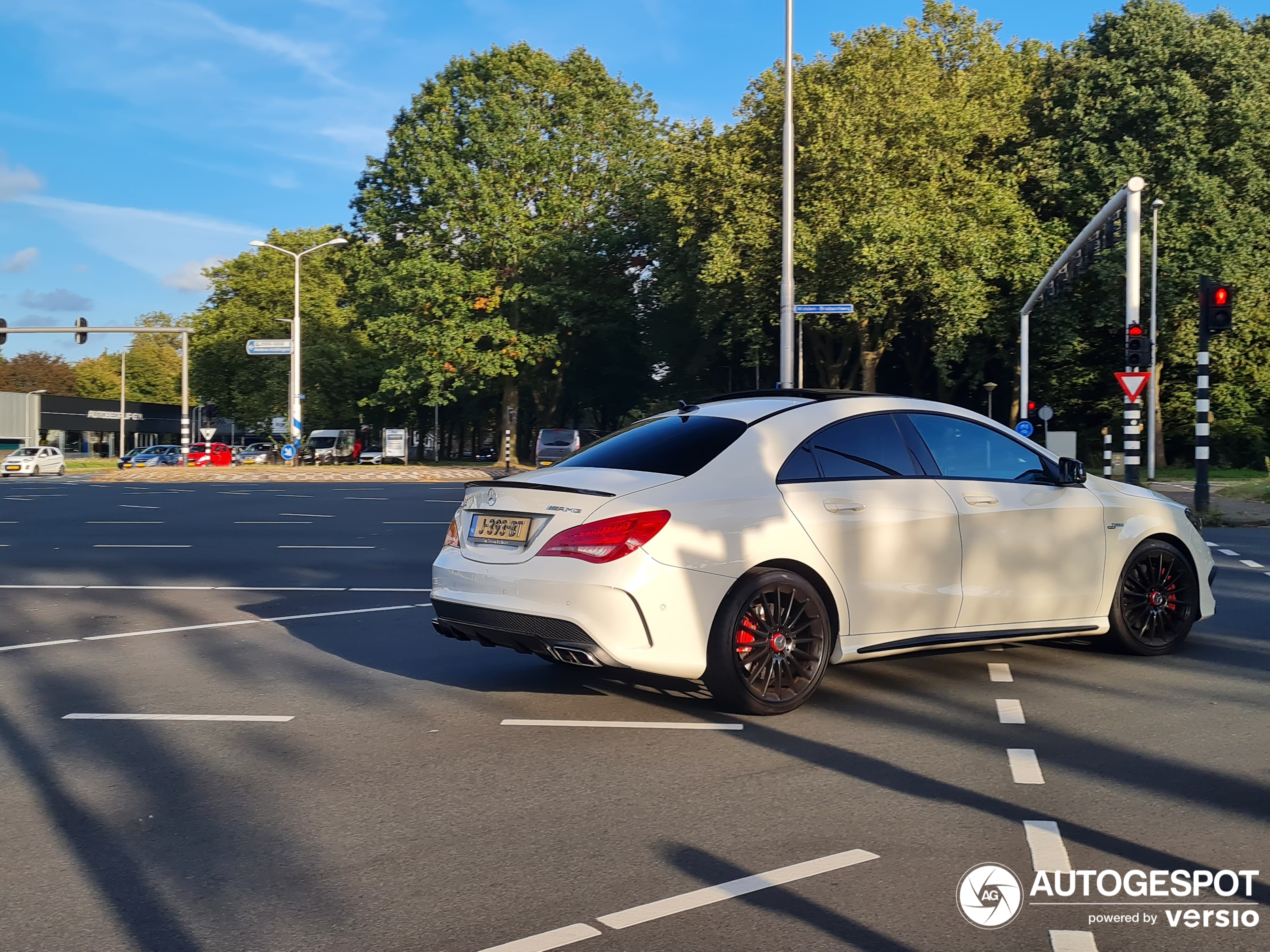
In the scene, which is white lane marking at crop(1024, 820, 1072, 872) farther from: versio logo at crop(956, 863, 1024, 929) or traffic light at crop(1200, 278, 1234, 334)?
traffic light at crop(1200, 278, 1234, 334)

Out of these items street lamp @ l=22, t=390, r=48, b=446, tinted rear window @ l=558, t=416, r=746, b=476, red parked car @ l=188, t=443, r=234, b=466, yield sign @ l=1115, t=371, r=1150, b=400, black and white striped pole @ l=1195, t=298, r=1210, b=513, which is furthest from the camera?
street lamp @ l=22, t=390, r=48, b=446

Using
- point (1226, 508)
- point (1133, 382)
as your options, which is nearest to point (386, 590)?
point (1133, 382)

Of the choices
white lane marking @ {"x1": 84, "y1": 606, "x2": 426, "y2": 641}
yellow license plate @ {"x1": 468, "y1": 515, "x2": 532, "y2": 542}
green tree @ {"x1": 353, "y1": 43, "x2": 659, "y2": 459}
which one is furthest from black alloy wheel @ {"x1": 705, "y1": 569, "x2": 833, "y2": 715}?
green tree @ {"x1": 353, "y1": 43, "x2": 659, "y2": 459}

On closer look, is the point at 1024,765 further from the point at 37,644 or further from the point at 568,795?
the point at 37,644

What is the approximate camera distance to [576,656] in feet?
19.9

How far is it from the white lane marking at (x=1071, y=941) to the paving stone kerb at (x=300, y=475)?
34.3m

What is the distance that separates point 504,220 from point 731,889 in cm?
4724

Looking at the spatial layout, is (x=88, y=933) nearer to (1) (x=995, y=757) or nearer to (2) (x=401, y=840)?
(2) (x=401, y=840)

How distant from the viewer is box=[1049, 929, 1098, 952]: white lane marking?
11.5 feet

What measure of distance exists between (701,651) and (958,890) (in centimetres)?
239

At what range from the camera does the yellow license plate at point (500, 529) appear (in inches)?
253

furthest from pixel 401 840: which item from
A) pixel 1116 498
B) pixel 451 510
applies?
pixel 451 510

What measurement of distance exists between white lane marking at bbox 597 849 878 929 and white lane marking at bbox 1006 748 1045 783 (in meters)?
1.25

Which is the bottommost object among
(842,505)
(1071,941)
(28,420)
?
(1071,941)
